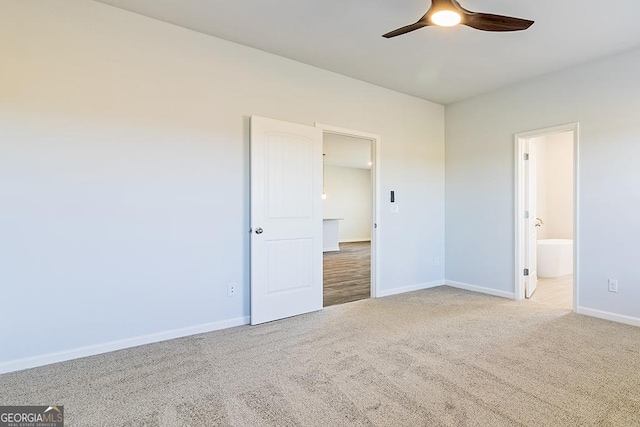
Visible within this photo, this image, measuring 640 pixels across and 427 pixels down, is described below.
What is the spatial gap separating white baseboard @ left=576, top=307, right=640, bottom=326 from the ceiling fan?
3042 millimetres

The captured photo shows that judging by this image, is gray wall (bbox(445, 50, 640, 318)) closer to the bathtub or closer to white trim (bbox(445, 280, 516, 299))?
white trim (bbox(445, 280, 516, 299))

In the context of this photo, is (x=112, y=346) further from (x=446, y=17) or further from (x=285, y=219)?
(x=446, y=17)

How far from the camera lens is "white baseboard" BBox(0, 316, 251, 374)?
→ 2.29 meters

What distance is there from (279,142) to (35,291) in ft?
7.64

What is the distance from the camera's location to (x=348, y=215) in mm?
11602

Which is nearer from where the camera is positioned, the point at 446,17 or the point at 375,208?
the point at 446,17

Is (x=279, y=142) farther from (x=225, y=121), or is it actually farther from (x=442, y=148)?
(x=442, y=148)

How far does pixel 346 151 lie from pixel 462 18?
20.5ft

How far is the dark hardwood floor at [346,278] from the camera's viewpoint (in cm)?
427

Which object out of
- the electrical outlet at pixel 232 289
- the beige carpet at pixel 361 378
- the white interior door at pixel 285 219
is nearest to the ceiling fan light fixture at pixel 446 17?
the white interior door at pixel 285 219

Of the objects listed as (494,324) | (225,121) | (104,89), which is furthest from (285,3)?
(494,324)

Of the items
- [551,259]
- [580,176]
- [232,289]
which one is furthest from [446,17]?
[551,259]

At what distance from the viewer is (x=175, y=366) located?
7.63ft

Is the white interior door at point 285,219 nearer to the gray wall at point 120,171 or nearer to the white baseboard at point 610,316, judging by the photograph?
the gray wall at point 120,171
